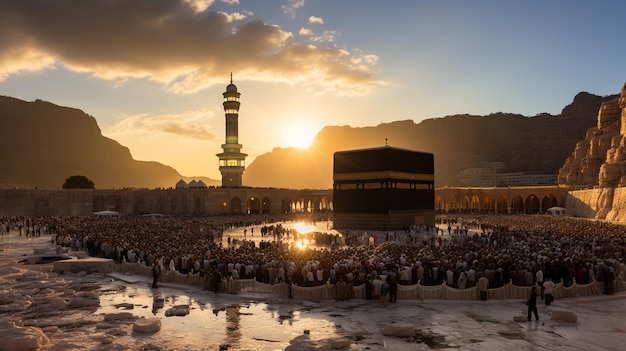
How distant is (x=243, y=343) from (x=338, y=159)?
33.6 m

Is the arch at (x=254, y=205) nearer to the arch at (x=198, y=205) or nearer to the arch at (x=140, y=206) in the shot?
the arch at (x=198, y=205)

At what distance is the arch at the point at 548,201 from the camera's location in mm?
71500

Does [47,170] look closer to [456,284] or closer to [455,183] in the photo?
[455,183]

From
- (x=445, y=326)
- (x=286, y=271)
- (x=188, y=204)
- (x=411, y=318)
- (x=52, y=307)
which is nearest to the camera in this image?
(x=445, y=326)

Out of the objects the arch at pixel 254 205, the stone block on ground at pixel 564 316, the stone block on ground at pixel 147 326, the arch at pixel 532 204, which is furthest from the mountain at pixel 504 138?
the stone block on ground at pixel 147 326

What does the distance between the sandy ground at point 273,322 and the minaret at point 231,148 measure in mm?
68294

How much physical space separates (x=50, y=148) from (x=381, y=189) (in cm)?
15621

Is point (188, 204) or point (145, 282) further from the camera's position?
point (188, 204)

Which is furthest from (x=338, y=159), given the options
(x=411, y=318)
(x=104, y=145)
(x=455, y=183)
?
(x=104, y=145)

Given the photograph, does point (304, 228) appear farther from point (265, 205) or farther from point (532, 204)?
point (532, 204)

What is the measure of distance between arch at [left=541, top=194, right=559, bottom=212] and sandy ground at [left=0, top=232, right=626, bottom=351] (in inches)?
2479

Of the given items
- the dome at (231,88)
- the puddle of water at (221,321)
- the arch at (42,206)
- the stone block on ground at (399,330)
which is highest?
the dome at (231,88)

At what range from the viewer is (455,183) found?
16150 centimetres

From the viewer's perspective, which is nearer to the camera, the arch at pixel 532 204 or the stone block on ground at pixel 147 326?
the stone block on ground at pixel 147 326
